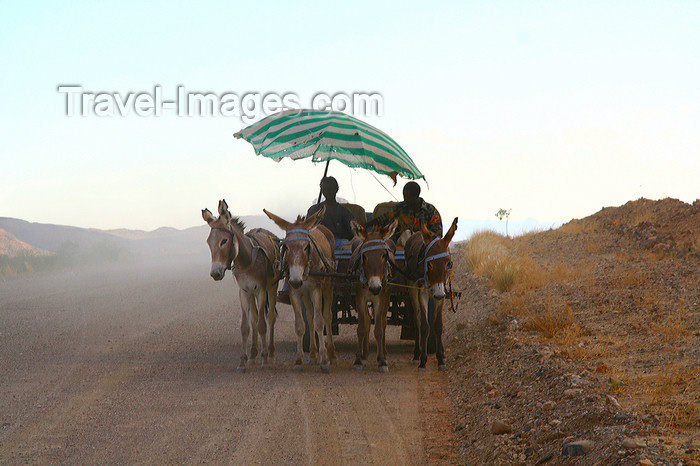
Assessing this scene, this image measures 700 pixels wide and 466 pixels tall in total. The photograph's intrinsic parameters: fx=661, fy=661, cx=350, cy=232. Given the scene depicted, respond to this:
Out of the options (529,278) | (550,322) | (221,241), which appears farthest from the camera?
(529,278)

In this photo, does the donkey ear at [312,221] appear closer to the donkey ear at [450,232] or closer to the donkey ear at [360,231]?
the donkey ear at [360,231]

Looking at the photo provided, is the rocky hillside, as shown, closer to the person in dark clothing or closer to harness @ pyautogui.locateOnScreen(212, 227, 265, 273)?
the person in dark clothing

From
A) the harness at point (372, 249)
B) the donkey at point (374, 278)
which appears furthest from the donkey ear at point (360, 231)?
the harness at point (372, 249)

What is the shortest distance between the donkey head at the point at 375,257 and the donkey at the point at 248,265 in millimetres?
1523

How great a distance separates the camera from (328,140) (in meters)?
10.4

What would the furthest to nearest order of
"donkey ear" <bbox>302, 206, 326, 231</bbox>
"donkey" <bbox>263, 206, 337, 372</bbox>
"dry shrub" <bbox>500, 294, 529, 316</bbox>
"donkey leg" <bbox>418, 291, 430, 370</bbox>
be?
"dry shrub" <bbox>500, 294, 529, 316</bbox>
"donkey leg" <bbox>418, 291, 430, 370</bbox>
"donkey ear" <bbox>302, 206, 326, 231</bbox>
"donkey" <bbox>263, 206, 337, 372</bbox>

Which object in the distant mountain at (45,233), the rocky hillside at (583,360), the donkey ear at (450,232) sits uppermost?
the distant mountain at (45,233)

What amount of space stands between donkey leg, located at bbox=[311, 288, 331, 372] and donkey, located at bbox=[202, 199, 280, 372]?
85 centimetres

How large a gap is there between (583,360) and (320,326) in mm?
3623

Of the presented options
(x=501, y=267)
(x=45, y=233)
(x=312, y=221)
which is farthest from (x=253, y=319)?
(x=45, y=233)

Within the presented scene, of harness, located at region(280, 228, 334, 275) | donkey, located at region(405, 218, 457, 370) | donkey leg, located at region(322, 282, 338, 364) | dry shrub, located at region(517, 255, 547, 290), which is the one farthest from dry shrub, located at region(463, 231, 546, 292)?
harness, located at region(280, 228, 334, 275)

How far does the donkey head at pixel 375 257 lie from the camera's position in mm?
8984

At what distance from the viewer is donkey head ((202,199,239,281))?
902cm

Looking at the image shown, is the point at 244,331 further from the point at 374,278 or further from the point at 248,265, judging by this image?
the point at 374,278
